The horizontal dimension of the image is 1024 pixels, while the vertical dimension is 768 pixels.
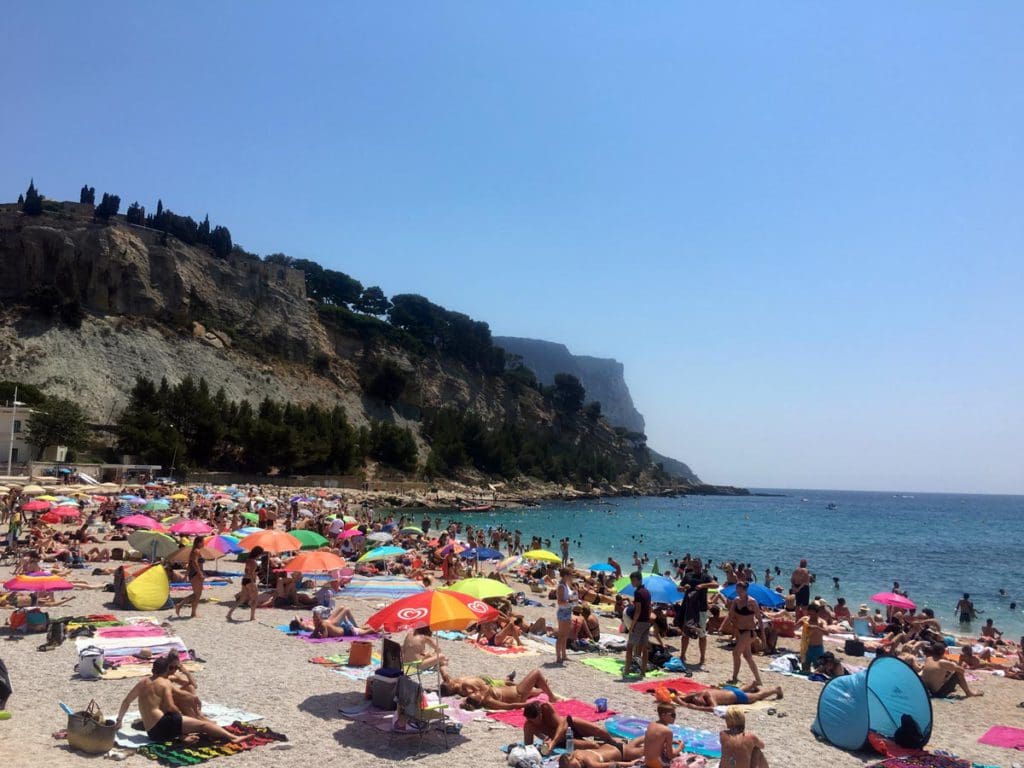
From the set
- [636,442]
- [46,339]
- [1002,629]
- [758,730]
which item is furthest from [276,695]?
[636,442]

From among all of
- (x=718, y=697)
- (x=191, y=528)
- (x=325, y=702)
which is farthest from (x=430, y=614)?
(x=191, y=528)

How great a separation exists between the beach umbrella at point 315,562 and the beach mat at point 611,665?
4.68m

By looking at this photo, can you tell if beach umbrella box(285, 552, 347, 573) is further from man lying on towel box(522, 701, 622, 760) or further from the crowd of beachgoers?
man lying on towel box(522, 701, 622, 760)

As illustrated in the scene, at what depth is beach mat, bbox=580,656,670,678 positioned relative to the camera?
10.9 m

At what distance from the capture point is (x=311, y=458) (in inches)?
2500

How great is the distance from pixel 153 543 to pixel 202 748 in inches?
418

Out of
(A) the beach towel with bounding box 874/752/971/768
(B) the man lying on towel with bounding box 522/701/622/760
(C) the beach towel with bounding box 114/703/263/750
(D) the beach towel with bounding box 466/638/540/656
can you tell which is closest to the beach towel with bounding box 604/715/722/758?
(B) the man lying on towel with bounding box 522/701/622/760

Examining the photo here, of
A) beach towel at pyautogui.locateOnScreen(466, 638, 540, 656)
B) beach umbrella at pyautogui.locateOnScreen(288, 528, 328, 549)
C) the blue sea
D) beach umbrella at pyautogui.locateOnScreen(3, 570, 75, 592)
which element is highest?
beach umbrella at pyautogui.locateOnScreen(288, 528, 328, 549)

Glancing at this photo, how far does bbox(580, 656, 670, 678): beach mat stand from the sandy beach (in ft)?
0.60

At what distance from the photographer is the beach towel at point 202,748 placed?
21.1 feet

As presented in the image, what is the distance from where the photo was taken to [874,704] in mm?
8320

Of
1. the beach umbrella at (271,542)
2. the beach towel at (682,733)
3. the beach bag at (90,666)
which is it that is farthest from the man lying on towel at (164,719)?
the beach umbrella at (271,542)

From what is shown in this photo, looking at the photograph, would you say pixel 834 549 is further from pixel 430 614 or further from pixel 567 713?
pixel 430 614

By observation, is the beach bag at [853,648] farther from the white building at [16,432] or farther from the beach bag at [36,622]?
the white building at [16,432]
